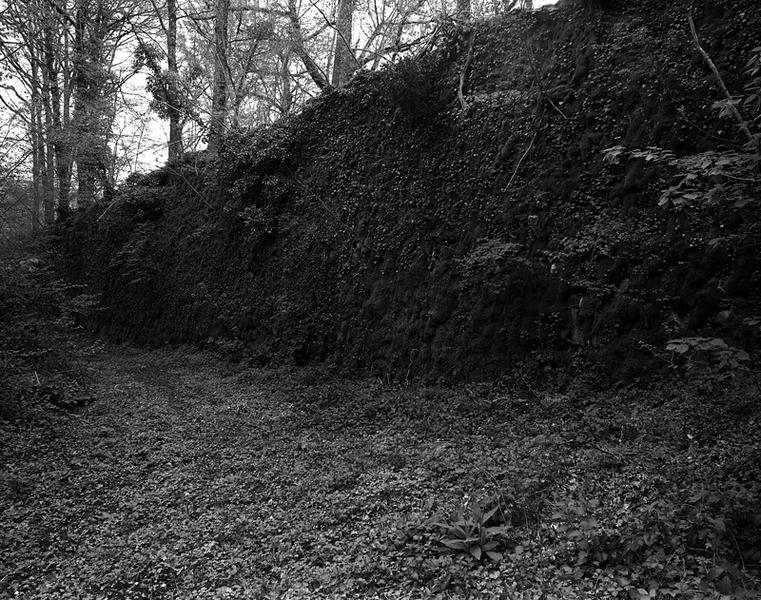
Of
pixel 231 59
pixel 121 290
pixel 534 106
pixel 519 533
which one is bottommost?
pixel 519 533

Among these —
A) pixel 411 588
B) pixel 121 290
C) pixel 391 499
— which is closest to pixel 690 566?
pixel 411 588

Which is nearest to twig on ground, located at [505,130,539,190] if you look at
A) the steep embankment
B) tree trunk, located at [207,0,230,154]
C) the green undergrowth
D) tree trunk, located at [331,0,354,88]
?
the steep embankment

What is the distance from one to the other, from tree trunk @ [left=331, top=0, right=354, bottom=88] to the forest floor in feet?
36.2

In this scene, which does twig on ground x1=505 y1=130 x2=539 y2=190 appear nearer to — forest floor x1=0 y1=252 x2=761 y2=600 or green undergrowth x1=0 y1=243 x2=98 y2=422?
forest floor x1=0 y1=252 x2=761 y2=600

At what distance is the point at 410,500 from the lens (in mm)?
4672

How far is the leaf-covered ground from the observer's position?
3.35 m

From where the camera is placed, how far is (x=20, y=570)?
14.3ft

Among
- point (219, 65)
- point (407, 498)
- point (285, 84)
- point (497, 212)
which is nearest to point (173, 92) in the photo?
point (219, 65)

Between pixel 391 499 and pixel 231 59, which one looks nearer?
Result: pixel 391 499

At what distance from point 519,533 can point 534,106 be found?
21.1 ft

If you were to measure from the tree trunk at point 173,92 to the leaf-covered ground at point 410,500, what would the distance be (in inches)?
481

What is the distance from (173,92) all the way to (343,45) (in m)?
5.92

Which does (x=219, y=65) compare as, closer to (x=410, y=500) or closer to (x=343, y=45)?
(x=343, y=45)

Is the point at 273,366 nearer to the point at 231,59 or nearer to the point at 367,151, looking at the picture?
the point at 367,151
